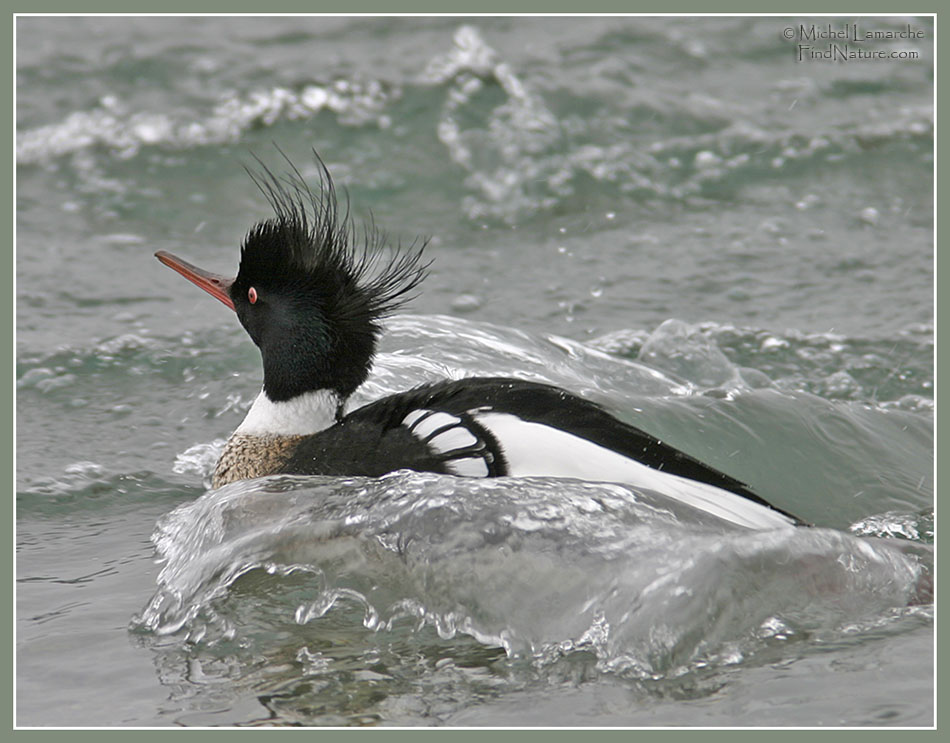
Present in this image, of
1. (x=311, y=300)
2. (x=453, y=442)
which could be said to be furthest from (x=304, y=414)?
(x=453, y=442)

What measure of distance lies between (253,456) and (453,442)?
1.00 meters

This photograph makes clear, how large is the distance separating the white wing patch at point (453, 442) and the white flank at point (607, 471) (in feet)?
0.28

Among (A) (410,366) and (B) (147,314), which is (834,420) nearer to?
(A) (410,366)

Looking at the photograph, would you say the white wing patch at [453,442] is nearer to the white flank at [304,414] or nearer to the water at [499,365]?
the water at [499,365]

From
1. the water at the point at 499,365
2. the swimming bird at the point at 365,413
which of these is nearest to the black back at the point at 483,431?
the swimming bird at the point at 365,413

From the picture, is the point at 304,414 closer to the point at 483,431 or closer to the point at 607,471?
the point at 483,431

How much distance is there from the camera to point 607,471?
3930 millimetres

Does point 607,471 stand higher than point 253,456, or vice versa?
point 607,471

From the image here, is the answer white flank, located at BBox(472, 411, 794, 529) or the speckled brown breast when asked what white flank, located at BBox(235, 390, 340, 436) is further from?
white flank, located at BBox(472, 411, 794, 529)

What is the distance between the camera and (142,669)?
358 centimetres

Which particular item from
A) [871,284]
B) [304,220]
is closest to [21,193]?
[304,220]

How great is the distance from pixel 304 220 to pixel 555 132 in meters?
5.39

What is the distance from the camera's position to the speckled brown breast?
4.59 meters

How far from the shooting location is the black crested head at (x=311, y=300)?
14.6ft
